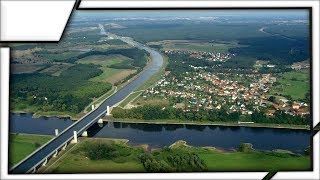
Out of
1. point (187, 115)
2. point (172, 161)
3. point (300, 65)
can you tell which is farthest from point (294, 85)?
point (172, 161)

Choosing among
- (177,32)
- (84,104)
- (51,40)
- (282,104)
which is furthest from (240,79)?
(51,40)

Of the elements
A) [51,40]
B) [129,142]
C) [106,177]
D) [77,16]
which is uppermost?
[77,16]

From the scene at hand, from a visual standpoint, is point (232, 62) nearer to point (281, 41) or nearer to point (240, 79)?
point (240, 79)

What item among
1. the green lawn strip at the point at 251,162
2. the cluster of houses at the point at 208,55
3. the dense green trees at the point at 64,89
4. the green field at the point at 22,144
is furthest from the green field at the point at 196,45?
the green field at the point at 22,144

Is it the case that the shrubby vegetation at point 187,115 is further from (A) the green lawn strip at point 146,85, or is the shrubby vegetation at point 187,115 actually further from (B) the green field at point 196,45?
(B) the green field at point 196,45

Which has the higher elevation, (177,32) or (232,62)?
(177,32)
